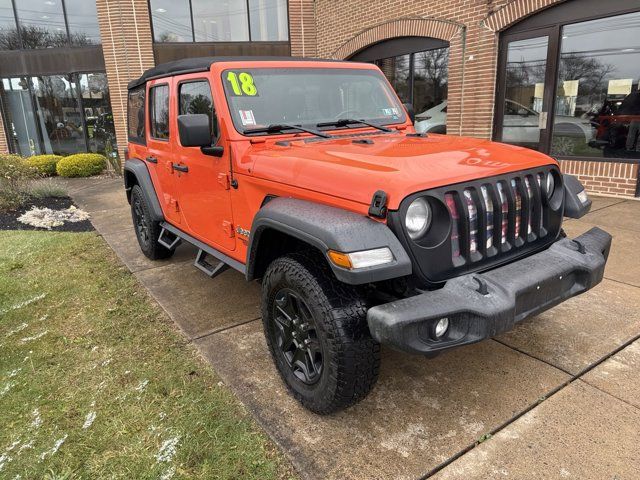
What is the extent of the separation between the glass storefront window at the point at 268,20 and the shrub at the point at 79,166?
17.9 ft

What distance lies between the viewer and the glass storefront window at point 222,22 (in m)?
12.8

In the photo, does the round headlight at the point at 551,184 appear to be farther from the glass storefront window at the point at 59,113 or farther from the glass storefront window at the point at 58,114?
the glass storefront window at the point at 59,113

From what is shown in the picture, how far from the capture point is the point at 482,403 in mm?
2590

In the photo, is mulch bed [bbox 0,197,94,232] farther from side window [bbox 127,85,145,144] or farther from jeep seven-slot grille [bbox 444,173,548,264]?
jeep seven-slot grille [bbox 444,173,548,264]

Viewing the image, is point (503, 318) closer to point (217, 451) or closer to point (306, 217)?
point (306, 217)

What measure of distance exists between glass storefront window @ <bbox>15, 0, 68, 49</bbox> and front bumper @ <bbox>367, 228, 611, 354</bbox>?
15.0m

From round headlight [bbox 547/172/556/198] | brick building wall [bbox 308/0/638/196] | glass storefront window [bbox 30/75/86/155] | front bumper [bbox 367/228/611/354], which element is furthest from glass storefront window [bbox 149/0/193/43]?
front bumper [bbox 367/228/611/354]

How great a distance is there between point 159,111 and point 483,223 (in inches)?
126

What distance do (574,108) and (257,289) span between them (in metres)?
5.96

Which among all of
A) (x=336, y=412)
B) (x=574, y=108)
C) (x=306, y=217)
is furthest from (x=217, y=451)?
(x=574, y=108)

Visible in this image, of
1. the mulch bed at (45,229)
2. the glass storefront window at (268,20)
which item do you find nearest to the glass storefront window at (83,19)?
the glass storefront window at (268,20)

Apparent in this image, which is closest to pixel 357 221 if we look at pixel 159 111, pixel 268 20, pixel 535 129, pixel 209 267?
pixel 209 267

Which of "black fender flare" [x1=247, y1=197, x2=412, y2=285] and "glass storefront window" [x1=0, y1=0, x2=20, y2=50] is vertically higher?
"glass storefront window" [x1=0, y1=0, x2=20, y2=50]

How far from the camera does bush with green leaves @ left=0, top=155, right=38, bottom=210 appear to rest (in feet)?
26.7
